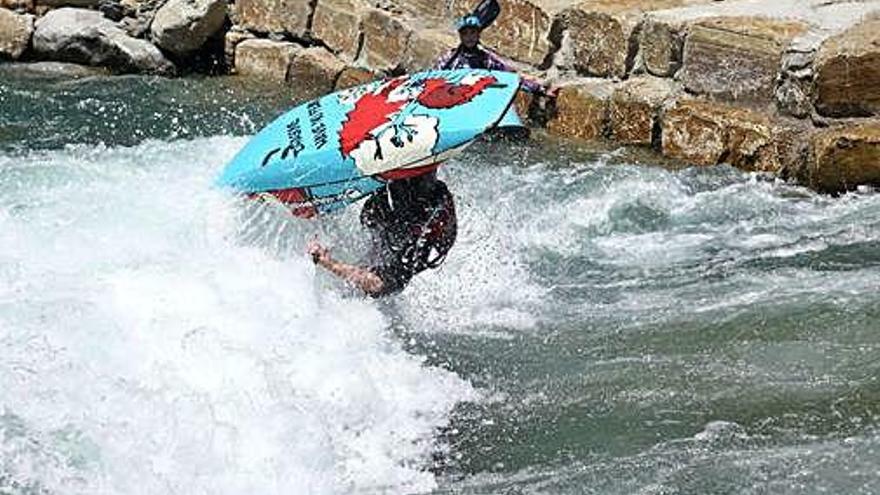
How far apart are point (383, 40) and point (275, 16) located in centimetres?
134

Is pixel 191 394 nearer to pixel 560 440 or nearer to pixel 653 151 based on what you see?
pixel 560 440

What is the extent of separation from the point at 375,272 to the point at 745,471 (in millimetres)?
1996

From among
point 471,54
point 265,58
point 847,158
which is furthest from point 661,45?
point 265,58

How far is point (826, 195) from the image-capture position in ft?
25.1

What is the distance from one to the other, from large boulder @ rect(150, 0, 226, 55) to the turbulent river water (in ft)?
8.72

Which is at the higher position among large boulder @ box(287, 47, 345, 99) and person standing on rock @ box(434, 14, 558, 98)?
person standing on rock @ box(434, 14, 558, 98)

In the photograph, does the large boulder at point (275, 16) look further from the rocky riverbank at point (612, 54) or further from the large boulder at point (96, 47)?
the large boulder at point (96, 47)

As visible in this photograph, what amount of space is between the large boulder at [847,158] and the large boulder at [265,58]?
4.80m

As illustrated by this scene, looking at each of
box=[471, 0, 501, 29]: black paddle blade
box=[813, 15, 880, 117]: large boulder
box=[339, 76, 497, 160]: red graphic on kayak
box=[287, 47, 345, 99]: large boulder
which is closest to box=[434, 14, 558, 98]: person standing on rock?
box=[471, 0, 501, 29]: black paddle blade

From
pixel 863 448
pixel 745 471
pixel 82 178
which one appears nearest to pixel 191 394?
pixel 745 471

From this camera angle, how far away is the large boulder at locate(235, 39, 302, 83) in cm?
1108

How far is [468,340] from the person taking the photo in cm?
620

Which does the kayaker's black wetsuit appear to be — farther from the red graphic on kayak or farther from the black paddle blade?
the black paddle blade

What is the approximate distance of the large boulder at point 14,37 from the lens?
37.8 feet
